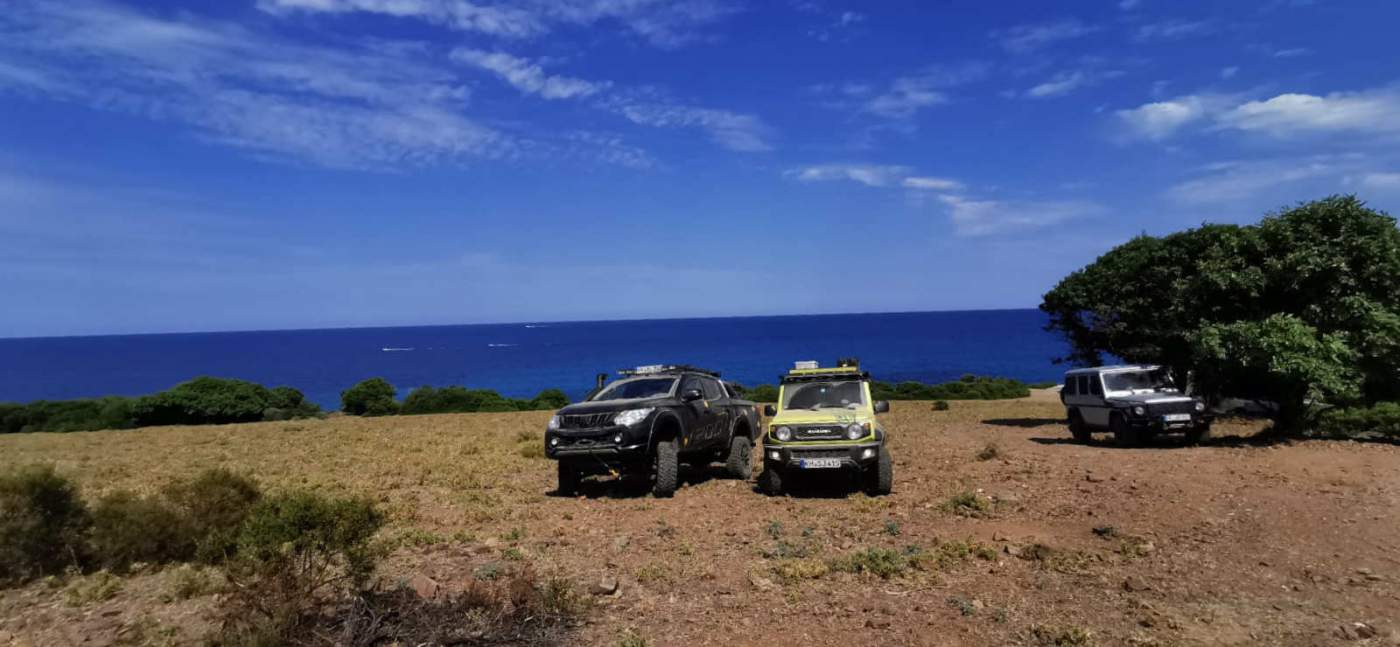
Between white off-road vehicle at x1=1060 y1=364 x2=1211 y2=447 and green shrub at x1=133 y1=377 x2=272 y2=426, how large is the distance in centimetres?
3510

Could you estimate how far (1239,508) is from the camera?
9625mm

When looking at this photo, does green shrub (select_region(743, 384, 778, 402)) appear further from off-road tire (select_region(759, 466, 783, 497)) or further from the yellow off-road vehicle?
off-road tire (select_region(759, 466, 783, 497))

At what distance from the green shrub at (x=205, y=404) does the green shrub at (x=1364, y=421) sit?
130 ft

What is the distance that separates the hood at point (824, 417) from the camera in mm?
11547

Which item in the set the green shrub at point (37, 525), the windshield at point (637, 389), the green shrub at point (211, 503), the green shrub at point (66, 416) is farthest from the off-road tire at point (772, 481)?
the green shrub at point (66, 416)

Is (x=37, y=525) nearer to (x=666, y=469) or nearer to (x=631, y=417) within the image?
(x=631, y=417)

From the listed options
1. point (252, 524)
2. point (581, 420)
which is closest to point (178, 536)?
point (252, 524)

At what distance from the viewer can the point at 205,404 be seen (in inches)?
1372

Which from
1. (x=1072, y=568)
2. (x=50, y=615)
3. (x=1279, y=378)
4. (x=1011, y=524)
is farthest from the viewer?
(x=1279, y=378)

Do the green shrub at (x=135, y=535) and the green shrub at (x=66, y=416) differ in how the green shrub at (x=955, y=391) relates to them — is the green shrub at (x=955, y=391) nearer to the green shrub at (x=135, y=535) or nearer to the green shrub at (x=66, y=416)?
the green shrub at (x=135, y=535)

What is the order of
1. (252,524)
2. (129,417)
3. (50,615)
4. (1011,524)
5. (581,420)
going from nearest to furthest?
(252,524), (50,615), (1011,524), (581,420), (129,417)

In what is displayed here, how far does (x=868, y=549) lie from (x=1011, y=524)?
Result: 236 cm

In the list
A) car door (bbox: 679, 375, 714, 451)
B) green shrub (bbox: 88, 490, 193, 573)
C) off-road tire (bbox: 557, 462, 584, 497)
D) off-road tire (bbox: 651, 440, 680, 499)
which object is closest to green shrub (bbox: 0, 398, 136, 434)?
off-road tire (bbox: 557, 462, 584, 497)

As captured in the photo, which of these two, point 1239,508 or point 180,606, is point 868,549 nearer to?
point 1239,508
